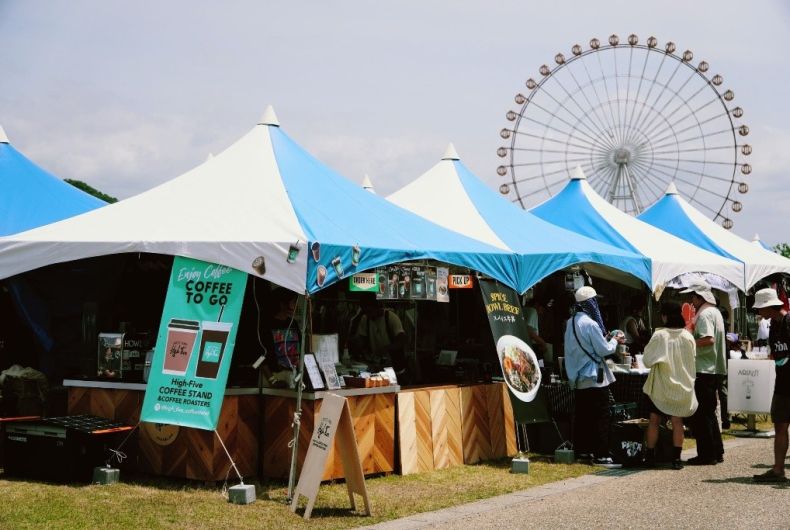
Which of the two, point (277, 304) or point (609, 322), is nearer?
point (277, 304)

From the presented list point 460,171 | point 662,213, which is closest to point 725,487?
point 460,171

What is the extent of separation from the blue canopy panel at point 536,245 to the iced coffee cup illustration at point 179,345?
4117 millimetres

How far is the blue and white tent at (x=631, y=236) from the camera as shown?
583 inches

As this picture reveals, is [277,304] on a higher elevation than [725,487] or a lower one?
higher

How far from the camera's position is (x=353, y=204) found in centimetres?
1008

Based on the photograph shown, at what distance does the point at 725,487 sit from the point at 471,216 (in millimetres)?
5445

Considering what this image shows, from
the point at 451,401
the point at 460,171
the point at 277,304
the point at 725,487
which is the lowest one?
the point at 725,487

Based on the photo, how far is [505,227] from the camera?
12828 millimetres

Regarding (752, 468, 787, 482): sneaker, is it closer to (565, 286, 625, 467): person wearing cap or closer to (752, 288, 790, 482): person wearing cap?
(752, 288, 790, 482): person wearing cap

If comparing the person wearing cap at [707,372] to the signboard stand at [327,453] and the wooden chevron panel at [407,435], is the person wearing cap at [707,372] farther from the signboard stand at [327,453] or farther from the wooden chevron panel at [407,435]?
the signboard stand at [327,453]

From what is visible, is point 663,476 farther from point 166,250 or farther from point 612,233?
point 612,233

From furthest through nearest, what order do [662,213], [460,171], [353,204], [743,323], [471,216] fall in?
[662,213] → [743,323] → [460,171] → [471,216] → [353,204]

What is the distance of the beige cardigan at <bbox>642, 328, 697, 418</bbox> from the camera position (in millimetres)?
9930

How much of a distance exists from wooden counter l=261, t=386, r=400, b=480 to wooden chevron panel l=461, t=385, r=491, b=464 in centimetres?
118
